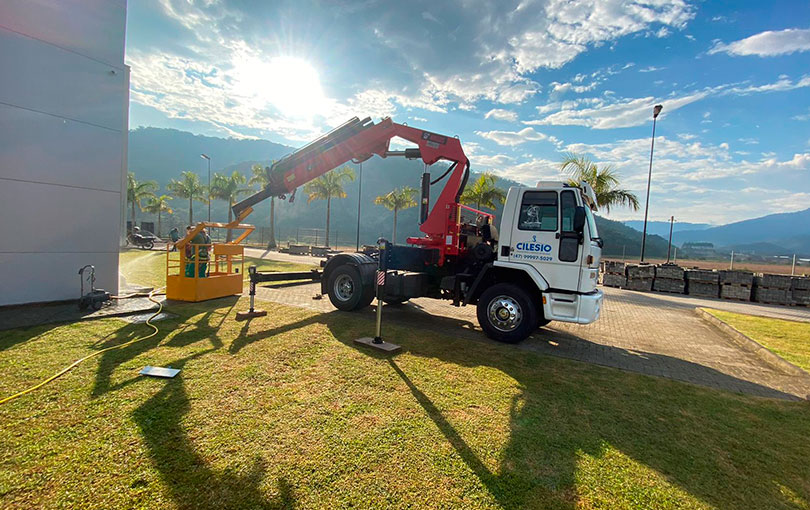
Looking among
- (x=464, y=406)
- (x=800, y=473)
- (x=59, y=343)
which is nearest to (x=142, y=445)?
(x=464, y=406)

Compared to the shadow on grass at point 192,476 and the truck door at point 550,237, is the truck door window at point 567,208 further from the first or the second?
the shadow on grass at point 192,476

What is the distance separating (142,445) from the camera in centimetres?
302

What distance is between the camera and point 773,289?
14.7 metres

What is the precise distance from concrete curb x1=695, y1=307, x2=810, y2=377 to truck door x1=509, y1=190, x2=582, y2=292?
137 inches

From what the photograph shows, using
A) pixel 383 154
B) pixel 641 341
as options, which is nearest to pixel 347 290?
pixel 383 154

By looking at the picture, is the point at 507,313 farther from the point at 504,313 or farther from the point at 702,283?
the point at 702,283

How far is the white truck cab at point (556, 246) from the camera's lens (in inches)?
245

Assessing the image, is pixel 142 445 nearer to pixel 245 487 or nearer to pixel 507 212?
pixel 245 487

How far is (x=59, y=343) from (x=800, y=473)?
8.69 metres

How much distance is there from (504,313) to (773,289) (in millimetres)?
15292

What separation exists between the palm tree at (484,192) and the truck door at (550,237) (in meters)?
16.4

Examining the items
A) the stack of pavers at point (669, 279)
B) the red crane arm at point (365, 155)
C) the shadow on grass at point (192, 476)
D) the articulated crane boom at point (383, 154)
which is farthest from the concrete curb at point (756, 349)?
the shadow on grass at point (192, 476)

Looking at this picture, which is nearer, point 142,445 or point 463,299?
point 142,445

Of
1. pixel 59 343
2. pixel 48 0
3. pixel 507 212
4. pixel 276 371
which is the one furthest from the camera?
pixel 48 0
